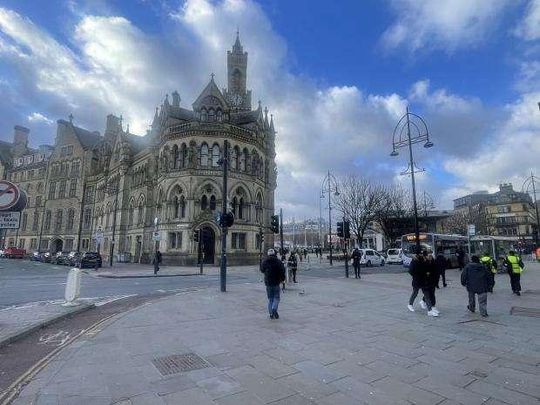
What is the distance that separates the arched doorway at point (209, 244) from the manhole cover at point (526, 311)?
28.5 m

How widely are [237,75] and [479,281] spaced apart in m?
59.2

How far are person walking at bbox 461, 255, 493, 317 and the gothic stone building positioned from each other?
18751mm

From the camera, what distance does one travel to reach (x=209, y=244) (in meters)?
35.9

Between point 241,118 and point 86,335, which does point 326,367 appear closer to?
point 86,335

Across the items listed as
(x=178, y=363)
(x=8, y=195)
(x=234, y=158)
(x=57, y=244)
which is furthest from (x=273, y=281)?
(x=57, y=244)

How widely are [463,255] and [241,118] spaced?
3121 centimetres

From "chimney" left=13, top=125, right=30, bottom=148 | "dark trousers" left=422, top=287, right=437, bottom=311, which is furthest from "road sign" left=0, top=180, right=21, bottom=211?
"chimney" left=13, top=125, right=30, bottom=148

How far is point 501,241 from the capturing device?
33.2m

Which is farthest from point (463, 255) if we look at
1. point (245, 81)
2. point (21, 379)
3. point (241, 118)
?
point (245, 81)

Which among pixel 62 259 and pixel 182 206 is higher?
pixel 182 206

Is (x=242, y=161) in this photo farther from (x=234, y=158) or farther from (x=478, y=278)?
(x=478, y=278)

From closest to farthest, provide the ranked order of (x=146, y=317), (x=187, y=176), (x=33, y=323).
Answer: (x=33, y=323), (x=146, y=317), (x=187, y=176)

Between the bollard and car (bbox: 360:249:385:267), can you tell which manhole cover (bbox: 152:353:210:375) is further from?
car (bbox: 360:249:385:267)

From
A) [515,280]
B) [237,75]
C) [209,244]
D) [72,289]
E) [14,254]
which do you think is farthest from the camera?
[237,75]
